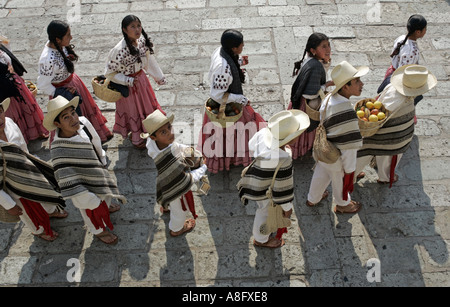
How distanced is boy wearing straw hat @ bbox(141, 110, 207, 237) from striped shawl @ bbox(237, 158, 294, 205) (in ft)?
1.87

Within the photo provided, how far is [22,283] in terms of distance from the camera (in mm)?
4488

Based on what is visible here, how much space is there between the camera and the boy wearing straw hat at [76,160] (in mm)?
4027

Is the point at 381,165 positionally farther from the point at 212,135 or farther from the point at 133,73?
the point at 133,73

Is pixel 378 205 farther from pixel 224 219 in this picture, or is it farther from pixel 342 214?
pixel 224 219

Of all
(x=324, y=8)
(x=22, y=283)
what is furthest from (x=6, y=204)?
(x=324, y=8)

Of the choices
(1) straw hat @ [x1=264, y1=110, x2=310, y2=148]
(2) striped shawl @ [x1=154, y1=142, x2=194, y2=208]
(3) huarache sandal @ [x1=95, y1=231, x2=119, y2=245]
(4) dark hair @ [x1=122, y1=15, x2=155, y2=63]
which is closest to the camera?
(1) straw hat @ [x1=264, y1=110, x2=310, y2=148]

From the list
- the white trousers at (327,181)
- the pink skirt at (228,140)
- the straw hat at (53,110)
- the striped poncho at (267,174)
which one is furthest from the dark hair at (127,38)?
the white trousers at (327,181)

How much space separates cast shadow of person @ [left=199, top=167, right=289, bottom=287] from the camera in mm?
4438

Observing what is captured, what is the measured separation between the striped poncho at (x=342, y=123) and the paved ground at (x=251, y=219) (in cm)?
112

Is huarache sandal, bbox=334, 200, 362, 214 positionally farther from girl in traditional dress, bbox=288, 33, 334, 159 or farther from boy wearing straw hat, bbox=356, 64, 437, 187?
girl in traditional dress, bbox=288, 33, 334, 159

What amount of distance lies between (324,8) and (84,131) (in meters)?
5.96

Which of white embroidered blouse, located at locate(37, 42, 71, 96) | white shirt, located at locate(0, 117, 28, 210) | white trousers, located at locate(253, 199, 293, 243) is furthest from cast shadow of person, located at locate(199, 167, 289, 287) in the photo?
white embroidered blouse, located at locate(37, 42, 71, 96)

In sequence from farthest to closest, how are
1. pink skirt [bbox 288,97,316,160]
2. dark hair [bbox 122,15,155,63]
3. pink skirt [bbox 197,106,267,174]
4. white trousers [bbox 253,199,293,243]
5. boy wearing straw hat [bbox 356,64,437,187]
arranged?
1. pink skirt [bbox 288,97,316,160]
2. pink skirt [bbox 197,106,267,174]
3. dark hair [bbox 122,15,155,63]
4. boy wearing straw hat [bbox 356,64,437,187]
5. white trousers [bbox 253,199,293,243]

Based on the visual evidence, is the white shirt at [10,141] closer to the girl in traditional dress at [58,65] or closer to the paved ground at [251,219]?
the paved ground at [251,219]
